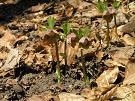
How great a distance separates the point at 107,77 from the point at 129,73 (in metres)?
0.12

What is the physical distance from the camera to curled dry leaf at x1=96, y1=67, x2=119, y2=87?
64.6 inches

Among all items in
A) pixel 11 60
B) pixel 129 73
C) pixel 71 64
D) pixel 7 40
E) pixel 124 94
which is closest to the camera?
pixel 124 94

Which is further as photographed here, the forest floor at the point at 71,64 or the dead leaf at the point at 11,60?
the dead leaf at the point at 11,60

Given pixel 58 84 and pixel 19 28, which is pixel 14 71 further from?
pixel 19 28

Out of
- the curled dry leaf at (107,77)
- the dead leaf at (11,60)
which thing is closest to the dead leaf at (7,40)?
the dead leaf at (11,60)

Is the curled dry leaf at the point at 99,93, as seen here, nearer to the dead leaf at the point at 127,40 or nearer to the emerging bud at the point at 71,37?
the emerging bud at the point at 71,37

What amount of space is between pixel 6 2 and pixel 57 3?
648 mm

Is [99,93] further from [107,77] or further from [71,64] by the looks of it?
[71,64]

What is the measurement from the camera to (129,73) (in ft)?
5.35

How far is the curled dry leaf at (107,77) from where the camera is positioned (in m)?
1.64

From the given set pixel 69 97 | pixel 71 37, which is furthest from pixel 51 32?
pixel 69 97

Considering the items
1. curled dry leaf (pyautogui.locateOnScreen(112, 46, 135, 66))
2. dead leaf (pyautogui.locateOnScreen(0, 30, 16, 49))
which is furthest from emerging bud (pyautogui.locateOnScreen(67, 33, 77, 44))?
dead leaf (pyautogui.locateOnScreen(0, 30, 16, 49))

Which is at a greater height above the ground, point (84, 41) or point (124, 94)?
point (84, 41)

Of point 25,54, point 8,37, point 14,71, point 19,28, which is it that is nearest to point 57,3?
point 19,28
